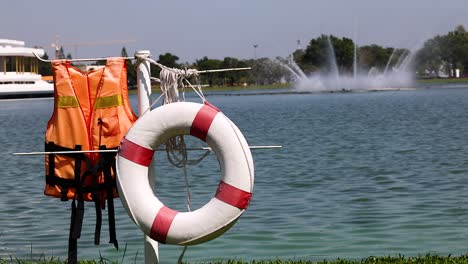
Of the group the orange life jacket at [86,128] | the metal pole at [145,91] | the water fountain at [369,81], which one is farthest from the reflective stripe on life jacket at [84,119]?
the water fountain at [369,81]

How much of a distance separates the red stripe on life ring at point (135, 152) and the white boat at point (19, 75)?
94260 mm

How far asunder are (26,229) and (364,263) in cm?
489

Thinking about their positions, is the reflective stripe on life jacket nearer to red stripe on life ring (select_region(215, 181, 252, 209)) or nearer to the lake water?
red stripe on life ring (select_region(215, 181, 252, 209))

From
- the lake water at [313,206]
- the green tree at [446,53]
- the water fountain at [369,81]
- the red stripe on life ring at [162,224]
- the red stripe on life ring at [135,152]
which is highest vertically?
the green tree at [446,53]

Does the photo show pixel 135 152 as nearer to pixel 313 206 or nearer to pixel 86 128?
pixel 86 128

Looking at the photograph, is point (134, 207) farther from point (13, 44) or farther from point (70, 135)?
point (13, 44)

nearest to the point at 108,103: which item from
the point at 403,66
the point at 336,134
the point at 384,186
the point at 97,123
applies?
the point at 97,123

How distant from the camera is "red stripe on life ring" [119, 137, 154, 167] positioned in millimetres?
5629

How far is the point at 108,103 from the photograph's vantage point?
6.02 m

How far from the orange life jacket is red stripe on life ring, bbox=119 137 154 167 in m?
0.32

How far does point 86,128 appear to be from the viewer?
603 cm

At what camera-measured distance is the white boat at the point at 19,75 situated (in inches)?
3981

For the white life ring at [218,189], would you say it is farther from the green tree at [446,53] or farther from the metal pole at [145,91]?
the green tree at [446,53]

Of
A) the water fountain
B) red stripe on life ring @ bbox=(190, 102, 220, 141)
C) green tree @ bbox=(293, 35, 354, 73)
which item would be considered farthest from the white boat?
red stripe on life ring @ bbox=(190, 102, 220, 141)
